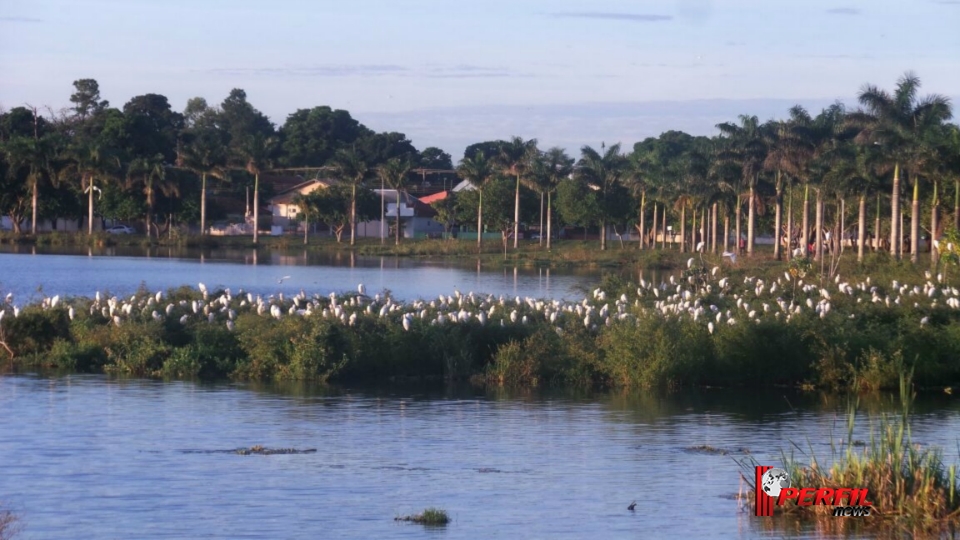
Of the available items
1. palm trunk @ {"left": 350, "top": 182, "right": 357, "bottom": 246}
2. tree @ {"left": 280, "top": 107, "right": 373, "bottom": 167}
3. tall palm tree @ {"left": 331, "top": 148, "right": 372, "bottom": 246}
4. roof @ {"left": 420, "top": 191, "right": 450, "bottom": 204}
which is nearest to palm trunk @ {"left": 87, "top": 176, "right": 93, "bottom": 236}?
tall palm tree @ {"left": 331, "top": 148, "right": 372, "bottom": 246}

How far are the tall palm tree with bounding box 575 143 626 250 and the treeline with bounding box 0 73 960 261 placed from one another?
0.12 meters

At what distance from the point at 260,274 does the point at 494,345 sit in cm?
3887

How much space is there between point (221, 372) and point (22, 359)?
4.28 meters

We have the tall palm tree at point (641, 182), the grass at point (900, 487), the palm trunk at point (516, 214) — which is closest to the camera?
the grass at point (900, 487)

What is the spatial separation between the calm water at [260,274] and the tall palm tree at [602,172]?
20888 mm

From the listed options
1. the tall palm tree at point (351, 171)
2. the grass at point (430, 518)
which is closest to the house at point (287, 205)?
the tall palm tree at point (351, 171)

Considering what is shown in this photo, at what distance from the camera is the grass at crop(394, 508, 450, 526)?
13992mm

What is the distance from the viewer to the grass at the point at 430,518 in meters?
14.0

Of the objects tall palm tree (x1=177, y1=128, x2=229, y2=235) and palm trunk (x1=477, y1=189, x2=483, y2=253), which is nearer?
palm trunk (x1=477, y1=189, x2=483, y2=253)

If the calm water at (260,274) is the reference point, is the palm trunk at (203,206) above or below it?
above

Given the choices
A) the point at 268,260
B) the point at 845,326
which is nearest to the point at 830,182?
the point at 268,260

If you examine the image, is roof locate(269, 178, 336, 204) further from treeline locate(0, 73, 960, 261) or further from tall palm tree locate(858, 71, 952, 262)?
tall palm tree locate(858, 71, 952, 262)

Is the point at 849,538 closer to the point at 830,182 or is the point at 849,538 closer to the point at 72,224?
the point at 830,182

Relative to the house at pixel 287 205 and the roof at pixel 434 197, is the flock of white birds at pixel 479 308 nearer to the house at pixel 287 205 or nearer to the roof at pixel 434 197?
the house at pixel 287 205
